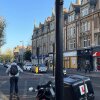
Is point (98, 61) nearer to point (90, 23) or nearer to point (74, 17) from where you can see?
point (90, 23)

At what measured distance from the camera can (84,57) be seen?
66.4 meters

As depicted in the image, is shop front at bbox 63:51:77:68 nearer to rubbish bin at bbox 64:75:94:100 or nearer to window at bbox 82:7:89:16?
window at bbox 82:7:89:16

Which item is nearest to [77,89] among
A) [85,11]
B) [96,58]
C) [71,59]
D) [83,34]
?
[96,58]

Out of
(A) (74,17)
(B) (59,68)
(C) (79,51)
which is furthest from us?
(A) (74,17)

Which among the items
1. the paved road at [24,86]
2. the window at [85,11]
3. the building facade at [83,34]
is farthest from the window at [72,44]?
the paved road at [24,86]

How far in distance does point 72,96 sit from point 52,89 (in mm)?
661

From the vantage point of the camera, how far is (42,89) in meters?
7.57

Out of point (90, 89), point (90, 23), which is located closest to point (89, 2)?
point (90, 23)

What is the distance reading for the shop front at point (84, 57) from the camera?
6322 centimetres

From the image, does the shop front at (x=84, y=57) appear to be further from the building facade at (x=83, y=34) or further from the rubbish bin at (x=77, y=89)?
the rubbish bin at (x=77, y=89)

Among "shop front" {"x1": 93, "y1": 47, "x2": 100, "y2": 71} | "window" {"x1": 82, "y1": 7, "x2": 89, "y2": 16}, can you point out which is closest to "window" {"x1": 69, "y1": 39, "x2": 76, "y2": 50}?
"window" {"x1": 82, "y1": 7, "x2": 89, "y2": 16}

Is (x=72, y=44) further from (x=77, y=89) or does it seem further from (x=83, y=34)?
(x=77, y=89)

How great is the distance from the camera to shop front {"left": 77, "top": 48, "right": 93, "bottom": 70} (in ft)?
207

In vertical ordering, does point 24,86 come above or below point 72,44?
below
